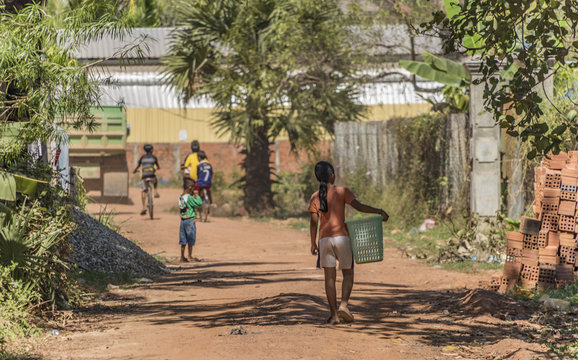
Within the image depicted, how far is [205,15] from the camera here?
78.3ft

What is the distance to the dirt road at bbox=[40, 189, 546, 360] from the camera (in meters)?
7.91

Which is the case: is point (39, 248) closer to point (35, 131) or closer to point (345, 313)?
point (35, 131)

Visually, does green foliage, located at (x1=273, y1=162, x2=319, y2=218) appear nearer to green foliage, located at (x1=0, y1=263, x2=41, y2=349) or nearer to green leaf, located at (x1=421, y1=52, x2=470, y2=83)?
green leaf, located at (x1=421, y1=52, x2=470, y2=83)

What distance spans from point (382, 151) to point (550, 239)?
449 inches

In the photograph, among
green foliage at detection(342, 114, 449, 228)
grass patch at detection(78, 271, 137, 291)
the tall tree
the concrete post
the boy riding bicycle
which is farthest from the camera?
the tall tree

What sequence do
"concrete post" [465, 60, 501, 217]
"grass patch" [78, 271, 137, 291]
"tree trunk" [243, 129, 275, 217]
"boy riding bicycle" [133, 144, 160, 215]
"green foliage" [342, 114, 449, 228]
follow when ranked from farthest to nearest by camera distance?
"tree trunk" [243, 129, 275, 217]
"boy riding bicycle" [133, 144, 160, 215]
"green foliage" [342, 114, 449, 228]
"concrete post" [465, 60, 501, 217]
"grass patch" [78, 271, 137, 291]

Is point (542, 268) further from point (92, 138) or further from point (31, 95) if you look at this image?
point (92, 138)

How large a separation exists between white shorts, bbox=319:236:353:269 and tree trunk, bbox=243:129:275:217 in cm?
1582

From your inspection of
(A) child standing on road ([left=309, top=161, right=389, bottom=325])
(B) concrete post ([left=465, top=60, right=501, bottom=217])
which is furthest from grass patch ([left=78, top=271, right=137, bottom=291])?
(B) concrete post ([left=465, top=60, right=501, bottom=217])

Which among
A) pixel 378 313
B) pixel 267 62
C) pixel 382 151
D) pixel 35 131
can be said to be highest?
pixel 267 62

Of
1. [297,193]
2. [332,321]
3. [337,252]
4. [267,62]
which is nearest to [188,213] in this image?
[337,252]

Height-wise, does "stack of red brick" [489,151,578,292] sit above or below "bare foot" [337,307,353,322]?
above

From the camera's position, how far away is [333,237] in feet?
30.5

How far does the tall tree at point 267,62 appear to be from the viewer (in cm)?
2327
